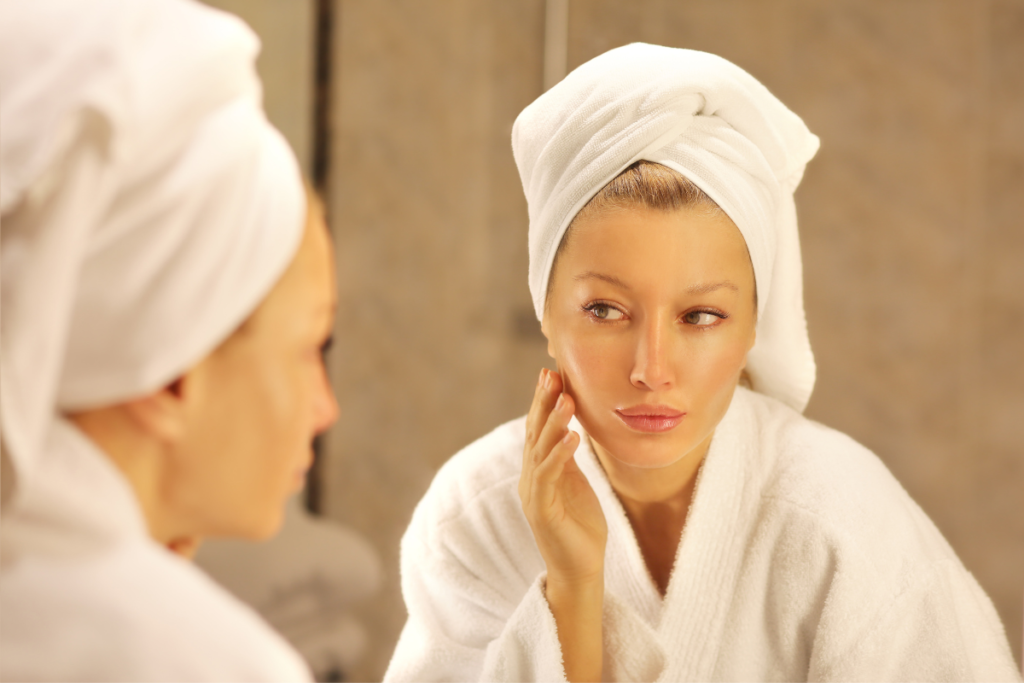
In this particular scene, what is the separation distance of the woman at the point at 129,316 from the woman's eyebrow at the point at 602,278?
0.85ft

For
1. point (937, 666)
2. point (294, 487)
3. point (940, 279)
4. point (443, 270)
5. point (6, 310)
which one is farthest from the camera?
point (443, 270)

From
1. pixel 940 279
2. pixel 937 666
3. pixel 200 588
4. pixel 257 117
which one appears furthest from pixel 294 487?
pixel 940 279

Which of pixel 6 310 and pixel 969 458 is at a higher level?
pixel 6 310

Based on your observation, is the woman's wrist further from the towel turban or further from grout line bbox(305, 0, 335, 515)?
Answer: grout line bbox(305, 0, 335, 515)

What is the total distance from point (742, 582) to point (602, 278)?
25cm

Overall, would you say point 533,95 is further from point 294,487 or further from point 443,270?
point 294,487

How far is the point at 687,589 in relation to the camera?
28.3 inches

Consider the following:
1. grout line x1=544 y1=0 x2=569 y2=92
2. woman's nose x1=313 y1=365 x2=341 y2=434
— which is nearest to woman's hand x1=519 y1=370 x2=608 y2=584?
woman's nose x1=313 y1=365 x2=341 y2=434

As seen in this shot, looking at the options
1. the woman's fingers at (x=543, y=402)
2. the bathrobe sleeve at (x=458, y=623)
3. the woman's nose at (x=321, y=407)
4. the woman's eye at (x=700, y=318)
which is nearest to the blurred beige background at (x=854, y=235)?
the bathrobe sleeve at (x=458, y=623)

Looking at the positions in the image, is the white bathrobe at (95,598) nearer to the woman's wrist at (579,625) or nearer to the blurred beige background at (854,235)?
the woman's wrist at (579,625)

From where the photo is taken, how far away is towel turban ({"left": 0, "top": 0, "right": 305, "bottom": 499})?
1.23 feet

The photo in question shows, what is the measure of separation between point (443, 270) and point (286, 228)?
3.63 ft

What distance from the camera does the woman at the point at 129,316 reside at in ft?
1.24

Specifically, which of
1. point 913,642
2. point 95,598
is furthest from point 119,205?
point 913,642
